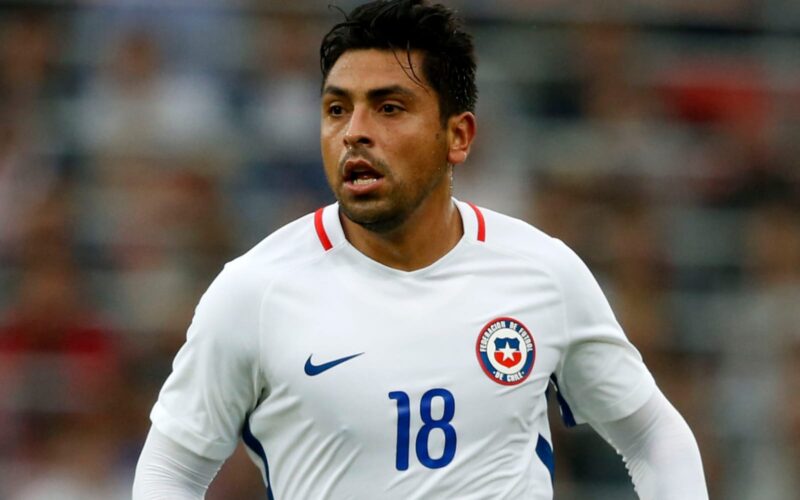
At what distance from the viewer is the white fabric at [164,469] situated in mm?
3762

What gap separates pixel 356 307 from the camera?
3.83 metres

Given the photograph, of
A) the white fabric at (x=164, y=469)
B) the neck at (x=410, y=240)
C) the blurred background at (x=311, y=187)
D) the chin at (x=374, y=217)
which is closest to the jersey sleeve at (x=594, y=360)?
the neck at (x=410, y=240)

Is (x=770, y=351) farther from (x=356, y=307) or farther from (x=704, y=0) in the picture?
(x=356, y=307)

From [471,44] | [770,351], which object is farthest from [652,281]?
[471,44]

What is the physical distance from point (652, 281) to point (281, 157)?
1957 millimetres

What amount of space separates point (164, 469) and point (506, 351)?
0.89 m

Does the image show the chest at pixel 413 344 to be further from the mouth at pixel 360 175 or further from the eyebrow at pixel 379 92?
the eyebrow at pixel 379 92

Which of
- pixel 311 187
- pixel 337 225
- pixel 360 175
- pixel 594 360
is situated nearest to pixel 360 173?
pixel 360 175

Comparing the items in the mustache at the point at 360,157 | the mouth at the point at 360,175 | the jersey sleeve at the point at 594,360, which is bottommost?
the jersey sleeve at the point at 594,360

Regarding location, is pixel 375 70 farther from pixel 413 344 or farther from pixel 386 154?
pixel 413 344

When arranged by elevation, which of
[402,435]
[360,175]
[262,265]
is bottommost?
[402,435]

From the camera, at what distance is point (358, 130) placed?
3.70 meters

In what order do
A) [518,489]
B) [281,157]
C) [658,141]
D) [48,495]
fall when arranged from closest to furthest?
[518,489]
[48,495]
[281,157]
[658,141]

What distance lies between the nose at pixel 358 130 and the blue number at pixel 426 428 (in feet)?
2.00
